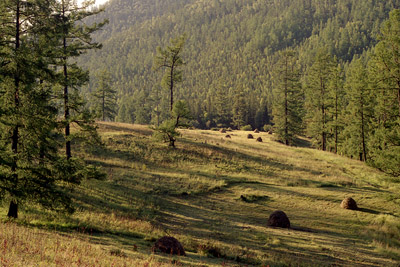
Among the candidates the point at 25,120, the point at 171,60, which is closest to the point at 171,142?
the point at 171,60

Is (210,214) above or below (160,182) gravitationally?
below

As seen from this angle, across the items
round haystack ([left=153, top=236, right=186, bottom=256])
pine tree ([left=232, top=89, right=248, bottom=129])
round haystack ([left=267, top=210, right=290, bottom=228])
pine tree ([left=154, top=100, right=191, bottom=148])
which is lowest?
round haystack ([left=267, top=210, right=290, bottom=228])

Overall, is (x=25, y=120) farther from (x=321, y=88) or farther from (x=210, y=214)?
(x=321, y=88)

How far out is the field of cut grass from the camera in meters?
10.5

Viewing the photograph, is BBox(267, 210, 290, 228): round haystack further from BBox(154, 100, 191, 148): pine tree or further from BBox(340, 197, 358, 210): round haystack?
BBox(154, 100, 191, 148): pine tree

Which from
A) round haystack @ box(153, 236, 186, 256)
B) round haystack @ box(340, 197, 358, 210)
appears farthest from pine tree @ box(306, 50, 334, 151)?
round haystack @ box(153, 236, 186, 256)

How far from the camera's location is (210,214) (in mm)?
21719

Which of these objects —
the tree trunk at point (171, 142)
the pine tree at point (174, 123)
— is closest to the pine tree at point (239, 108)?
the tree trunk at point (171, 142)

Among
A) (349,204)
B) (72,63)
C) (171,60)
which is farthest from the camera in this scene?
(171,60)

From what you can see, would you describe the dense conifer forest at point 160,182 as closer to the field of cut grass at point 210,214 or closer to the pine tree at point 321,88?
the field of cut grass at point 210,214

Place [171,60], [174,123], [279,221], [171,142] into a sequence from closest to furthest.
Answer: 1. [279,221]
2. [174,123]
3. [171,142]
4. [171,60]

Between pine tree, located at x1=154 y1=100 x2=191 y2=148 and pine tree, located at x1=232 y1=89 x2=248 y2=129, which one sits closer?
pine tree, located at x1=154 y1=100 x2=191 y2=148

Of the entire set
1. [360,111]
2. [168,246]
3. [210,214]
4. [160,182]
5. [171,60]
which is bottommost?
[210,214]

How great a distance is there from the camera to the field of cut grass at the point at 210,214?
10.5m
